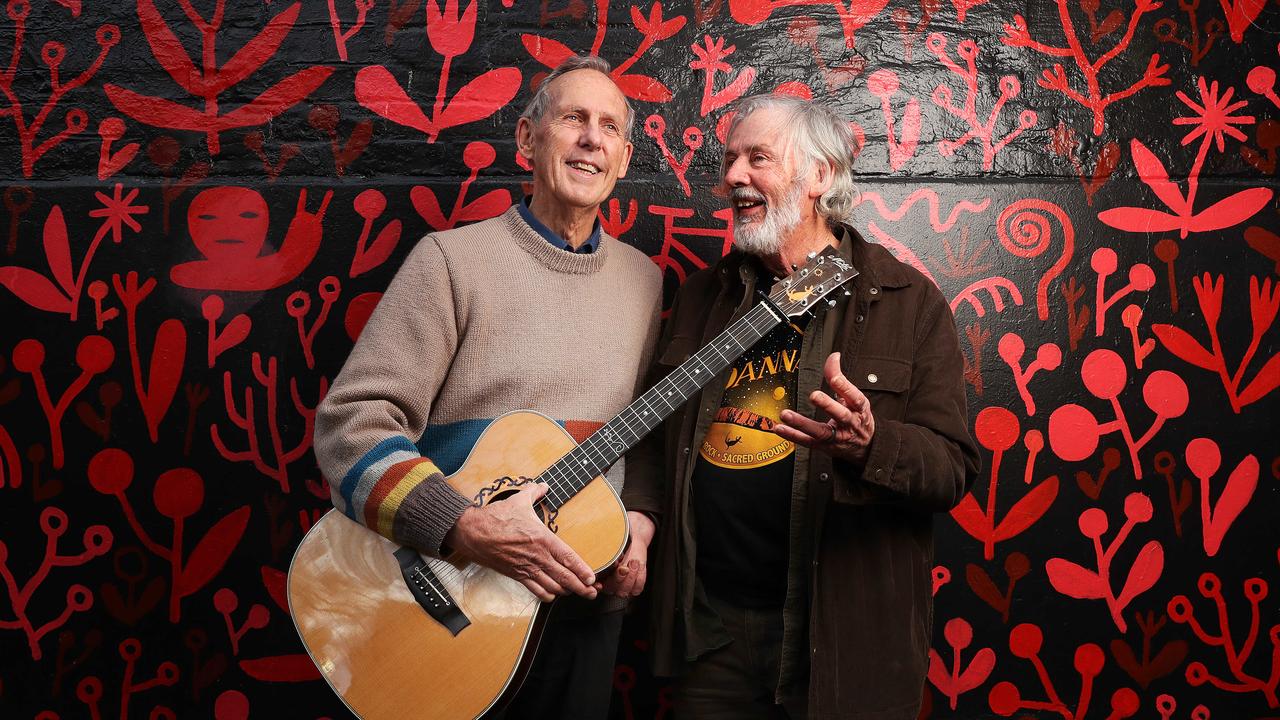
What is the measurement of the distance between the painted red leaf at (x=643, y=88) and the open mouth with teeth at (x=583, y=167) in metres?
0.61

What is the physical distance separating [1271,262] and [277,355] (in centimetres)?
294

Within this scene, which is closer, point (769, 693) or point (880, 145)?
point (769, 693)

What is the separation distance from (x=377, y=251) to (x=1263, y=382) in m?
2.63

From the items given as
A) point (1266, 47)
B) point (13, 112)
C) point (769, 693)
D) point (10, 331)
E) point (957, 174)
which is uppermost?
point (1266, 47)

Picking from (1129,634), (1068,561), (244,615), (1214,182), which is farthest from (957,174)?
(244,615)

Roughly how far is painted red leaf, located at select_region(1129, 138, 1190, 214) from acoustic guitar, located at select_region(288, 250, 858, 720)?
1.25 metres

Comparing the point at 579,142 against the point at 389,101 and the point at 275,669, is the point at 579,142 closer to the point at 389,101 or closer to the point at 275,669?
the point at 389,101

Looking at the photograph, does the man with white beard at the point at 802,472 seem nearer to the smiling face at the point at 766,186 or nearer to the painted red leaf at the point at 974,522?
the smiling face at the point at 766,186

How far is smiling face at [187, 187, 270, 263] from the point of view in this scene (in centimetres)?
273

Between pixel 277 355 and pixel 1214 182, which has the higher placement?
pixel 1214 182

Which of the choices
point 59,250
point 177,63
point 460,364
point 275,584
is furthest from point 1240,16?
point 59,250

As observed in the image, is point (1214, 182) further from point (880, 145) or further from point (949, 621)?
point (949, 621)

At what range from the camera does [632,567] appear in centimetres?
212

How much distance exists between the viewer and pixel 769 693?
6.80ft
